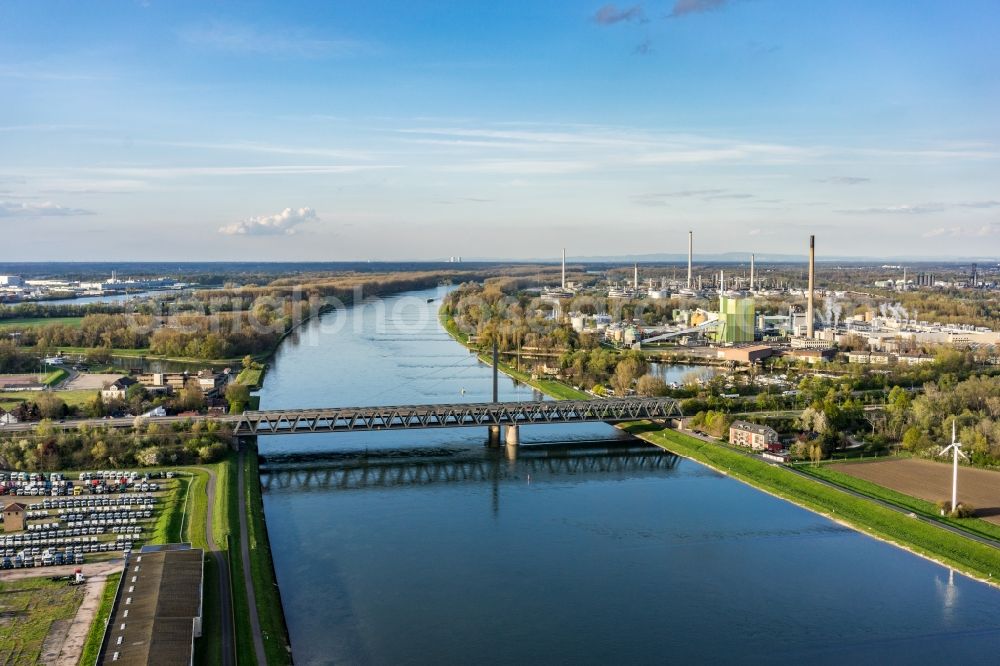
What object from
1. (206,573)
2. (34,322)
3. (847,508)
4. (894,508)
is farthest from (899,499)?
(34,322)

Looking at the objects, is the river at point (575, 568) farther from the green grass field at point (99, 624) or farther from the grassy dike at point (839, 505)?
the green grass field at point (99, 624)

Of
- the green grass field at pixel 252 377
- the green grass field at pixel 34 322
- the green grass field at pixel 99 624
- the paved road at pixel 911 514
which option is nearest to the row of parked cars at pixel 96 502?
the green grass field at pixel 99 624

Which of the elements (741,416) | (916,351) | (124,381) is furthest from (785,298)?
(124,381)

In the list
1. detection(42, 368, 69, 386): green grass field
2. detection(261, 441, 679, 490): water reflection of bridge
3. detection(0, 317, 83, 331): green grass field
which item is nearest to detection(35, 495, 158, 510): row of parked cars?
detection(261, 441, 679, 490): water reflection of bridge

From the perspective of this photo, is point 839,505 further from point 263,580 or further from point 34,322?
point 34,322

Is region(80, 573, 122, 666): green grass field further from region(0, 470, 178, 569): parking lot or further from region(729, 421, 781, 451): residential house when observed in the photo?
region(729, 421, 781, 451): residential house
